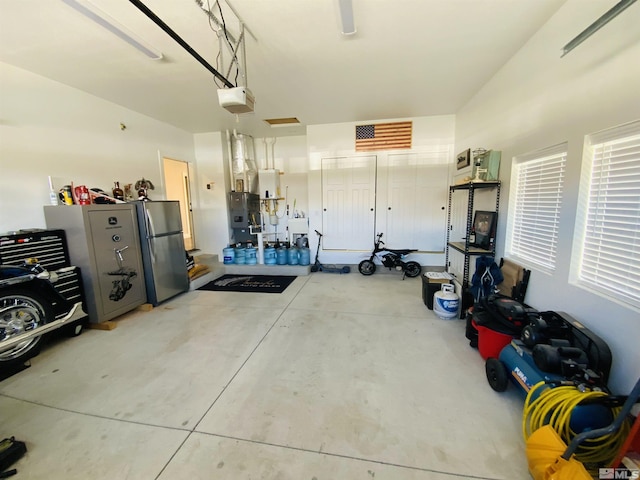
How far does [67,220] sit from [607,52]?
5.09 metres

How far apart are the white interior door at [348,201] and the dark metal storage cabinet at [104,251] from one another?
133 inches

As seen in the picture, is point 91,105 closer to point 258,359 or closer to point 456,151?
point 258,359

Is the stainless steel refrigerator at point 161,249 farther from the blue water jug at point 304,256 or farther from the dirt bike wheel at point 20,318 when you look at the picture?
the blue water jug at point 304,256

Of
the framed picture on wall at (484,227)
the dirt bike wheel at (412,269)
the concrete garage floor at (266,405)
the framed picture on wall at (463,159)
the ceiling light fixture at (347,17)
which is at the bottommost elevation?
the concrete garage floor at (266,405)

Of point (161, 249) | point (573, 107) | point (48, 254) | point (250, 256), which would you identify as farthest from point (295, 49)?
point (250, 256)

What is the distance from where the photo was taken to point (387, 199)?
16.6 ft

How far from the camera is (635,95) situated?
1.47 meters

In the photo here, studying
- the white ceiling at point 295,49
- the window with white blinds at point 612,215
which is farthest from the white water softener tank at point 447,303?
the white ceiling at point 295,49

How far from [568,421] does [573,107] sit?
7.04 ft

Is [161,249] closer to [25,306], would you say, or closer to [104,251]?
[104,251]

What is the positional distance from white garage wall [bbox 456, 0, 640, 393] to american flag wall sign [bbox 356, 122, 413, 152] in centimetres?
199

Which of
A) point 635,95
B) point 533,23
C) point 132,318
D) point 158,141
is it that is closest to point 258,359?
point 132,318

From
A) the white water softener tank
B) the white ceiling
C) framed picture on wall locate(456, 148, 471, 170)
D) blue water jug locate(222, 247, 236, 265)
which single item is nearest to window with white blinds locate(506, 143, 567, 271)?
the white water softener tank

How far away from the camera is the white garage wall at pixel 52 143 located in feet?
9.00
